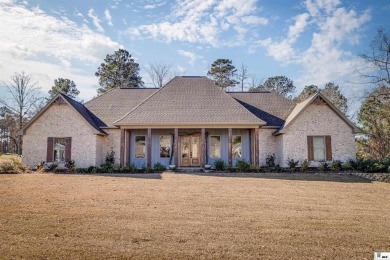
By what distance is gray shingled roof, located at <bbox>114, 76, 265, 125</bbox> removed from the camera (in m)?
20.5

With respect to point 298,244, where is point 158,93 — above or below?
above

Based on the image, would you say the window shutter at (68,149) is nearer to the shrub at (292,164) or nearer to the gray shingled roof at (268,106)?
the gray shingled roof at (268,106)

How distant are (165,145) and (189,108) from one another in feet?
10.7

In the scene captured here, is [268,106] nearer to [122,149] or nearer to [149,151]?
[149,151]

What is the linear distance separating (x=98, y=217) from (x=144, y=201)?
7.73 ft

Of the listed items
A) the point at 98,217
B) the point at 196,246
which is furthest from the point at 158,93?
the point at 196,246

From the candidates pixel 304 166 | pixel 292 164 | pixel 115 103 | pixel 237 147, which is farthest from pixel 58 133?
pixel 304 166

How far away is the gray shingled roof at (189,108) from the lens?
20.5 m

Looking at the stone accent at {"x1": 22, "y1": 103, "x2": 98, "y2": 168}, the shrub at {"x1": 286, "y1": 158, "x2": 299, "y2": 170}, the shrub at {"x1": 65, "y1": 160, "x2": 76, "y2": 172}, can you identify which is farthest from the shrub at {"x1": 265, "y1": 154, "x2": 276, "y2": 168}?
the shrub at {"x1": 65, "y1": 160, "x2": 76, "y2": 172}

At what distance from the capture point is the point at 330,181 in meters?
15.2

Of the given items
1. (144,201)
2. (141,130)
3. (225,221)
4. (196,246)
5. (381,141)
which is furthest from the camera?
(381,141)

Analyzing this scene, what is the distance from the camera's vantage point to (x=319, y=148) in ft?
69.1

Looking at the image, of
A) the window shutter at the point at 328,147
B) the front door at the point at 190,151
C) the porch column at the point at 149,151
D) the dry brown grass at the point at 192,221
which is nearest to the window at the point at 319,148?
the window shutter at the point at 328,147

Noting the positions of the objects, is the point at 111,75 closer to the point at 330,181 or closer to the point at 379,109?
the point at 379,109
